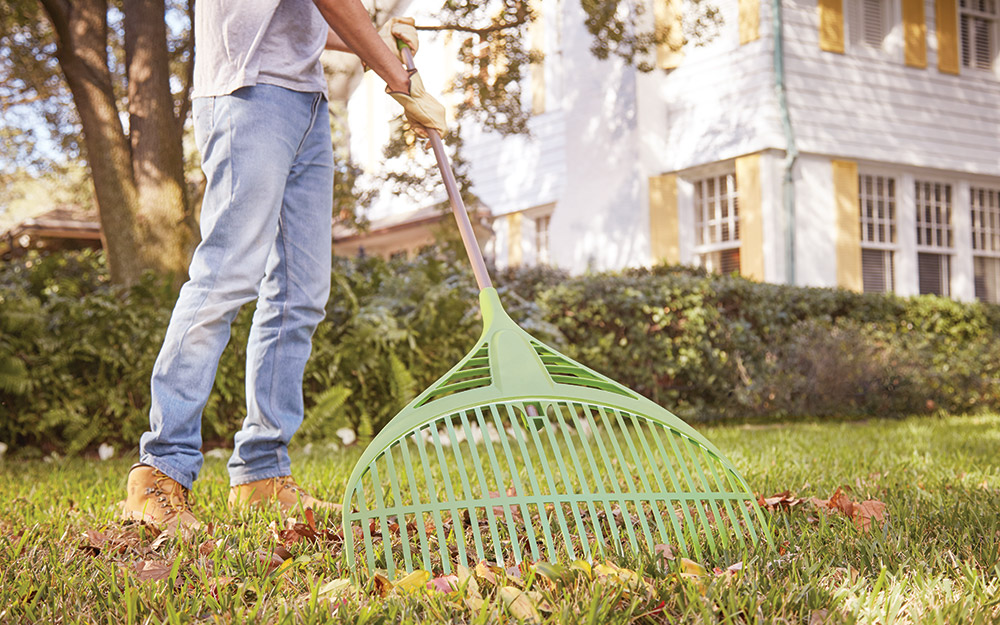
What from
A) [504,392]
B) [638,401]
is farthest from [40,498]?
[638,401]

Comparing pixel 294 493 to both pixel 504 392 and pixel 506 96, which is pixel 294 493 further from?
pixel 506 96

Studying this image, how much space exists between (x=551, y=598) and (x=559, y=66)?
1119 centimetres

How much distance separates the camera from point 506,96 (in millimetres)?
8039

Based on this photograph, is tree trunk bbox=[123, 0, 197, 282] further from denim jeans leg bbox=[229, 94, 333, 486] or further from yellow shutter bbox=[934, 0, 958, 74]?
yellow shutter bbox=[934, 0, 958, 74]

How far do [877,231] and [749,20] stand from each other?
3.10 metres

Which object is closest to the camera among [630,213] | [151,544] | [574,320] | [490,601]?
[490,601]

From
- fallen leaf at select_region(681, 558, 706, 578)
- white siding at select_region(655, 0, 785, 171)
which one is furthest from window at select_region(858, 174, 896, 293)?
fallen leaf at select_region(681, 558, 706, 578)

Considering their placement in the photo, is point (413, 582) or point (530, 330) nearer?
point (413, 582)

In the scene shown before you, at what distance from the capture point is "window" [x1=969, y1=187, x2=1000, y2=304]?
36.5 feet

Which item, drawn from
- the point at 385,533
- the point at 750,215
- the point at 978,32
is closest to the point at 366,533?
the point at 385,533

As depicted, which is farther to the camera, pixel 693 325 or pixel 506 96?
pixel 506 96

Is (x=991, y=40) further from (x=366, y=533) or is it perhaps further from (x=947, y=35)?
(x=366, y=533)

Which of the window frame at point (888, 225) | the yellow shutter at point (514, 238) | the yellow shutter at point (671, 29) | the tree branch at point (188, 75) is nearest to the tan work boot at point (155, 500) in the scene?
the tree branch at point (188, 75)

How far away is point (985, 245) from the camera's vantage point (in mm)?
11188
